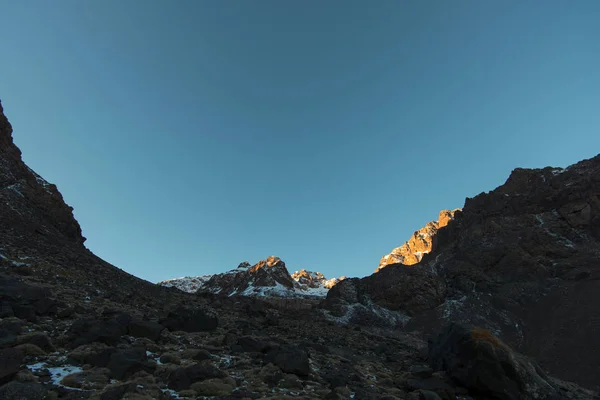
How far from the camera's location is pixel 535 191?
79.8 metres

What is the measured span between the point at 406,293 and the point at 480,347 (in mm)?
50844

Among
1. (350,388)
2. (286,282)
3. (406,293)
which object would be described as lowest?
(350,388)

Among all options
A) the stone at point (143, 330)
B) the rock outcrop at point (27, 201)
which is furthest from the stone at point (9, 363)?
the rock outcrop at point (27, 201)

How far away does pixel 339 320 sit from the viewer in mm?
60844

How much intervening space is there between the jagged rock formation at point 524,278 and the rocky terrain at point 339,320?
0.95 ft

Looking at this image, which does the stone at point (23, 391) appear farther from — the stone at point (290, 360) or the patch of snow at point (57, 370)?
the stone at point (290, 360)

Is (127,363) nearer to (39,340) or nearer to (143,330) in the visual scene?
(39,340)

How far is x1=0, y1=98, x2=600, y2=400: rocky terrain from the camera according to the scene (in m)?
13.8

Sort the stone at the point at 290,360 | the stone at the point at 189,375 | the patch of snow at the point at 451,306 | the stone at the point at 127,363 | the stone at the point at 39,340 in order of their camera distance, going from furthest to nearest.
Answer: the patch of snow at the point at 451,306
the stone at the point at 290,360
the stone at the point at 39,340
the stone at the point at 127,363
the stone at the point at 189,375

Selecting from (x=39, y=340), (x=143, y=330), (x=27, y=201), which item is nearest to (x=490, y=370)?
(x=143, y=330)

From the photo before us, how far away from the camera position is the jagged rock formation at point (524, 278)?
4669 cm

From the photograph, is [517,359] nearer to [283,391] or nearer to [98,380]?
[283,391]

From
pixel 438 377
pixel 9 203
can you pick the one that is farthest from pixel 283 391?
pixel 9 203

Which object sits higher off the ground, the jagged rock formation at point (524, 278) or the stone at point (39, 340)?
the jagged rock formation at point (524, 278)
